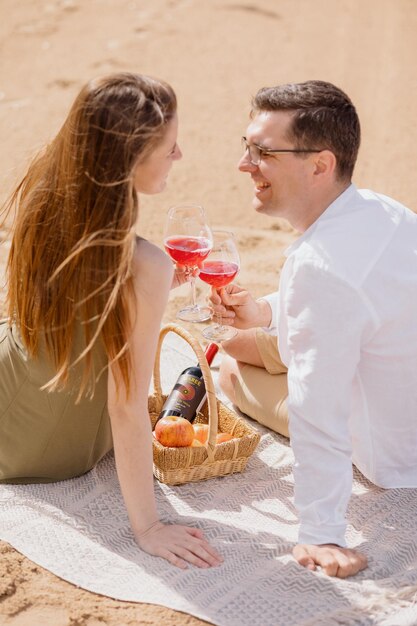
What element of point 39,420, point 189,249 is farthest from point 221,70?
point 39,420

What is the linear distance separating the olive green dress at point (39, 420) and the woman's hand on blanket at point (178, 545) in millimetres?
542

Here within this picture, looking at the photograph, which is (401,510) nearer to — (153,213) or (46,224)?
(46,224)

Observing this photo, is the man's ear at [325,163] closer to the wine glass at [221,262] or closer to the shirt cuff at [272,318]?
the wine glass at [221,262]

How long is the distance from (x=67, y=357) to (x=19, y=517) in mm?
785

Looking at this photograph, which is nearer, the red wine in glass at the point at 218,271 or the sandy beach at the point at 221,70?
the red wine in glass at the point at 218,271

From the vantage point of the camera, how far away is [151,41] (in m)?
11.7

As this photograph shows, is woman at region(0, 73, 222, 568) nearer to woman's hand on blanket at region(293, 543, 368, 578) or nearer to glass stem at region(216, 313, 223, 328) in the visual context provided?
woman's hand on blanket at region(293, 543, 368, 578)

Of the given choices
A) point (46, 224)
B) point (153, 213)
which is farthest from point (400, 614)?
point (153, 213)

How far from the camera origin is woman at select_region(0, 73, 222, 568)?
3113 millimetres

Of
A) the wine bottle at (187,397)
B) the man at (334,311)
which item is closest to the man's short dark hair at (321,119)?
the man at (334,311)

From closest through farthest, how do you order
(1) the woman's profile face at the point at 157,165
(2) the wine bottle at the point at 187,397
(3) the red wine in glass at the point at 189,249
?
(1) the woman's profile face at the point at 157,165 → (3) the red wine in glass at the point at 189,249 → (2) the wine bottle at the point at 187,397

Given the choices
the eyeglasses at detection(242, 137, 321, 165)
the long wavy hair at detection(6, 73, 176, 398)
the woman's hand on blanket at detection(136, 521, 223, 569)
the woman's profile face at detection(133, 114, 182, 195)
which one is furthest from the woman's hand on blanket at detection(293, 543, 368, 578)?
the eyeglasses at detection(242, 137, 321, 165)

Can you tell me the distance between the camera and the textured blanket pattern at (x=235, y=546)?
3273mm

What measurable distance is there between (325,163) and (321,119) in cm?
19
